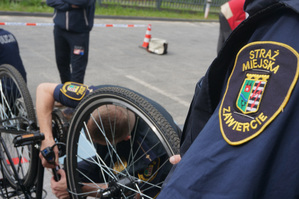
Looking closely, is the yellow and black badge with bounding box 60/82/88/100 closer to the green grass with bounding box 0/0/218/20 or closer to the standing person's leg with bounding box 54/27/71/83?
the standing person's leg with bounding box 54/27/71/83

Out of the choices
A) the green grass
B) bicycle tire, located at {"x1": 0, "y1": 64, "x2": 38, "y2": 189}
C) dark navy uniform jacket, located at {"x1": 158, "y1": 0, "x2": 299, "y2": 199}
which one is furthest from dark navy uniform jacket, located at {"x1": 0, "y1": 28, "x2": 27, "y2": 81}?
the green grass

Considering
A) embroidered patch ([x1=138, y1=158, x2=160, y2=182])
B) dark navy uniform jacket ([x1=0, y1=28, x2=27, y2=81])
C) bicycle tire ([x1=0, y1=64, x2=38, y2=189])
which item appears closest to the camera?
embroidered patch ([x1=138, y1=158, x2=160, y2=182])

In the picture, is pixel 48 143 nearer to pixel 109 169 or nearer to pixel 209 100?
pixel 109 169

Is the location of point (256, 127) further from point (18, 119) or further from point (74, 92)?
point (18, 119)

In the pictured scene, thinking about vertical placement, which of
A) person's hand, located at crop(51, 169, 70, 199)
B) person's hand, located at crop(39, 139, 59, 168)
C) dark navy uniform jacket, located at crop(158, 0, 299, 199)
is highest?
dark navy uniform jacket, located at crop(158, 0, 299, 199)

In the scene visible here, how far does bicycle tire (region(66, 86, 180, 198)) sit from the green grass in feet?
35.3

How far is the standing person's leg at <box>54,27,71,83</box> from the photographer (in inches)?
193

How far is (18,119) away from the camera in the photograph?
7.80ft

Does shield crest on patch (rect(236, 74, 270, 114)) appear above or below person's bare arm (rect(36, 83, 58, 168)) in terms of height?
above

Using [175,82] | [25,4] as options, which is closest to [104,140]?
[175,82]

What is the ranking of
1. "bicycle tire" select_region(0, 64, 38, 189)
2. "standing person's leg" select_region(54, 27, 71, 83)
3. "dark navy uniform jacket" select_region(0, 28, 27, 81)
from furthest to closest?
"standing person's leg" select_region(54, 27, 71, 83)
"dark navy uniform jacket" select_region(0, 28, 27, 81)
"bicycle tire" select_region(0, 64, 38, 189)

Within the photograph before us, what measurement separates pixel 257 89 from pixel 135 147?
1291mm

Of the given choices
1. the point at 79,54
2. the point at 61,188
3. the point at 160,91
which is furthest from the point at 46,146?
the point at 160,91

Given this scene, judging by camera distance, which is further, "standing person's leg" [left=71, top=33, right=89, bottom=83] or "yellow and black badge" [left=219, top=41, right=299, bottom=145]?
"standing person's leg" [left=71, top=33, right=89, bottom=83]
